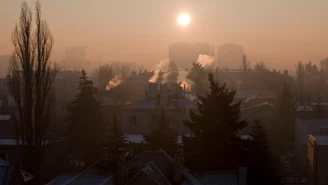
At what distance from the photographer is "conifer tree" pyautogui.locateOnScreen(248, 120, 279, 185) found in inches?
1093

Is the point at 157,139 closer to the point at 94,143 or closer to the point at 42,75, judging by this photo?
the point at 94,143

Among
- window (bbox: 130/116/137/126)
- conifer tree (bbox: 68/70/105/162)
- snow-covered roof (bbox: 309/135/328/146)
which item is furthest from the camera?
window (bbox: 130/116/137/126)

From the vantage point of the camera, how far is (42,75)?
2477cm

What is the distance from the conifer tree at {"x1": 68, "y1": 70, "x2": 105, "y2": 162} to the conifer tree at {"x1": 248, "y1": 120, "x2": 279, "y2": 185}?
464 inches

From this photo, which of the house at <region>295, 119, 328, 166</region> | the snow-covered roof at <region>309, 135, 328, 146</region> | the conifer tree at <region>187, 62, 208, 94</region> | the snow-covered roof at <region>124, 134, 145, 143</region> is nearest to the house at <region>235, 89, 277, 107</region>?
the conifer tree at <region>187, 62, 208, 94</region>

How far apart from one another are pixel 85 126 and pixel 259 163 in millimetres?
14442

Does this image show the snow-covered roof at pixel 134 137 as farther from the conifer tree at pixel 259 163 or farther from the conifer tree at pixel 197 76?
the conifer tree at pixel 197 76

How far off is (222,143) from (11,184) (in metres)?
11.4

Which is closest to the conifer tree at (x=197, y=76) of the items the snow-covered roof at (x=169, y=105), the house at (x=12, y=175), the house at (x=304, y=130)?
the snow-covered roof at (x=169, y=105)

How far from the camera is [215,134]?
3005 cm

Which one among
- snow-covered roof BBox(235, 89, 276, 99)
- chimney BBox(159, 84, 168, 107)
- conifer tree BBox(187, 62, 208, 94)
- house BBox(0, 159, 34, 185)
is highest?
conifer tree BBox(187, 62, 208, 94)

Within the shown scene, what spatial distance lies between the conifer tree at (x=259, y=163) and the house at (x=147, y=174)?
19.1ft

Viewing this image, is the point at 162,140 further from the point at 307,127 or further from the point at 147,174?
the point at 307,127

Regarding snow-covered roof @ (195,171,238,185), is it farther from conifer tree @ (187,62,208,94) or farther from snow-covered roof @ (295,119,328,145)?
conifer tree @ (187,62,208,94)
